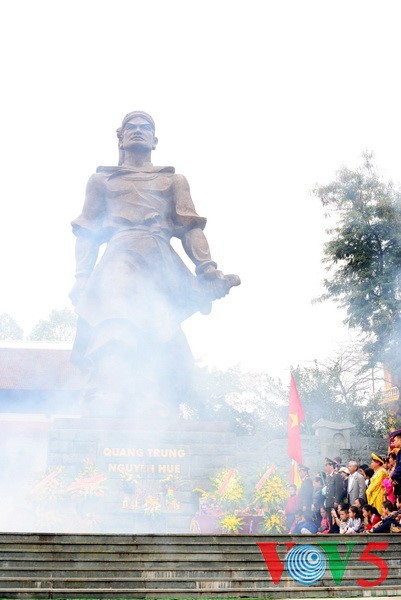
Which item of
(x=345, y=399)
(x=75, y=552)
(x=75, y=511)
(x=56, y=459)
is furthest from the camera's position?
(x=345, y=399)

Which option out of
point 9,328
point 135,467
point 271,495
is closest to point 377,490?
point 271,495

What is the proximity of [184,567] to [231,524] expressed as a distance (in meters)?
2.64

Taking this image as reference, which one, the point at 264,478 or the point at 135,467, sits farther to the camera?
the point at 135,467

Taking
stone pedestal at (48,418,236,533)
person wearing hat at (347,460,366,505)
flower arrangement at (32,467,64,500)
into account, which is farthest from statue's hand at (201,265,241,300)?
flower arrangement at (32,467,64,500)

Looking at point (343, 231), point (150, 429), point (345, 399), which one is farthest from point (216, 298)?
point (345, 399)

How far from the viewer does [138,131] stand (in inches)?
546

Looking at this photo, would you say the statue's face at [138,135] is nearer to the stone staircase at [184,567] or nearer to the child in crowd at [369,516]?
the child in crowd at [369,516]

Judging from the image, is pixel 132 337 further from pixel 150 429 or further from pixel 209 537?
pixel 209 537

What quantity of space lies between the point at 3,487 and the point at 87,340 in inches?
100

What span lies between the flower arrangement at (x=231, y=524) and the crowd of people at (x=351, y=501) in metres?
0.68

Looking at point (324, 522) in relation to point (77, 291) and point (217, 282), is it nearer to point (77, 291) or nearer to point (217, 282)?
point (217, 282)

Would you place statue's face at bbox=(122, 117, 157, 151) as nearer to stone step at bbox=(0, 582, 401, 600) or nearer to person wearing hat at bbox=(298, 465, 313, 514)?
person wearing hat at bbox=(298, 465, 313, 514)

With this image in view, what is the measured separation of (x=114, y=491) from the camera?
37.1 feet

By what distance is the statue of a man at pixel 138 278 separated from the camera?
12.6 metres
